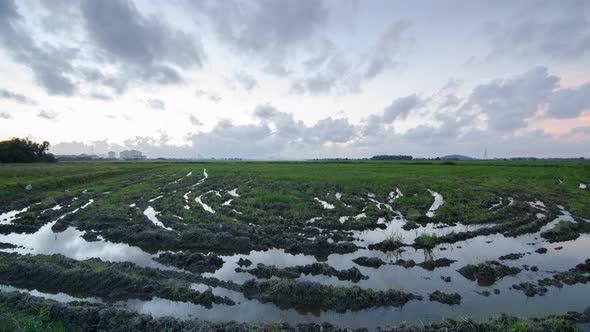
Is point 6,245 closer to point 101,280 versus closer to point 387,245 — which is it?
point 101,280

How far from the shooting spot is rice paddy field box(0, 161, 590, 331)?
6.47 metres

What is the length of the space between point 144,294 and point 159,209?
12173mm

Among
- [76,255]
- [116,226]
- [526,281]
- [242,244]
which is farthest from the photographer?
[116,226]

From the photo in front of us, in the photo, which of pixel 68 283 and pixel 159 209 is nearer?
pixel 68 283

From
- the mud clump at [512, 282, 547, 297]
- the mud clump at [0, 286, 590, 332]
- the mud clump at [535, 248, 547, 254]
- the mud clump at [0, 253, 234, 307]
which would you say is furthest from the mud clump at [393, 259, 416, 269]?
the mud clump at [0, 253, 234, 307]

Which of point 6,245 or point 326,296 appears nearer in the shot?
point 326,296

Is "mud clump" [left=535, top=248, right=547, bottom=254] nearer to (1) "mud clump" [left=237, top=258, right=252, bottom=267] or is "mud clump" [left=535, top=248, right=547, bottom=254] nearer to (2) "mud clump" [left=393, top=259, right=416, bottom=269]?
(2) "mud clump" [left=393, top=259, right=416, bottom=269]

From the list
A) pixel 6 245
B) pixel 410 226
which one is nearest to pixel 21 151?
pixel 6 245

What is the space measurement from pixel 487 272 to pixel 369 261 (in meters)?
3.75

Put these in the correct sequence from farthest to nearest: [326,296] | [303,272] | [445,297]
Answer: [303,272] < [445,297] < [326,296]

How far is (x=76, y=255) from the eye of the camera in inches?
427

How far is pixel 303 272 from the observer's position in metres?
9.33

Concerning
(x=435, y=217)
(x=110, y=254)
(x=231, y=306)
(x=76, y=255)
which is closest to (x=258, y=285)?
(x=231, y=306)

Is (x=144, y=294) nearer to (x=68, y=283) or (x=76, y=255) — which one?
(x=68, y=283)
